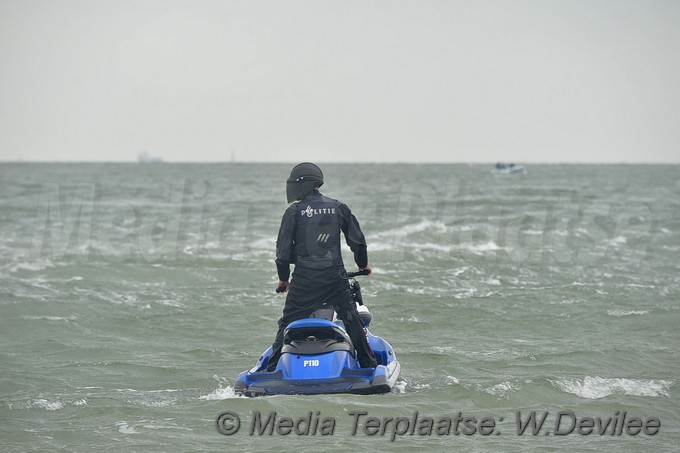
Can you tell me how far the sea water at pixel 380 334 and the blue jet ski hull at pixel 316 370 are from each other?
24 cm

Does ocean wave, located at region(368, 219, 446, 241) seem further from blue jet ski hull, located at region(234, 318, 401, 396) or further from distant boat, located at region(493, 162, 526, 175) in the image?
distant boat, located at region(493, 162, 526, 175)

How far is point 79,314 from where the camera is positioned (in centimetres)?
1591

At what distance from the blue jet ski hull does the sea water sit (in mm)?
241

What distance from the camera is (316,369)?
8.76 m

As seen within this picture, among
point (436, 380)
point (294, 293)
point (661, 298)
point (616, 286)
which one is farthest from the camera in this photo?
point (616, 286)

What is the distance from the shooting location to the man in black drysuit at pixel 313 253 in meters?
9.06

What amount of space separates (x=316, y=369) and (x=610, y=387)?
349cm

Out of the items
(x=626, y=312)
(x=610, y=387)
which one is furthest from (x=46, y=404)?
(x=626, y=312)

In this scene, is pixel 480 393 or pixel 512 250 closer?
pixel 480 393

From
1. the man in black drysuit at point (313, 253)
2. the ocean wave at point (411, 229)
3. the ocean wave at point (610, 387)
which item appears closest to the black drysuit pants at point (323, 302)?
the man in black drysuit at point (313, 253)

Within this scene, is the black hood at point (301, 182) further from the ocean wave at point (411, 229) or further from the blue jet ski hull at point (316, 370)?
the ocean wave at point (411, 229)

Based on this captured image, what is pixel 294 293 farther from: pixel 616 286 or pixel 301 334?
pixel 616 286

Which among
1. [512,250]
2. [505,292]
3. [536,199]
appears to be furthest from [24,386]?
[536,199]

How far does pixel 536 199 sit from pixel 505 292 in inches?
1144
